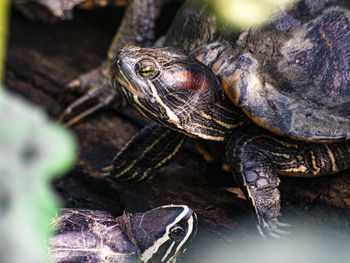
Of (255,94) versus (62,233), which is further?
(255,94)

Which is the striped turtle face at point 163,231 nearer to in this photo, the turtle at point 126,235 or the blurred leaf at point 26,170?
the turtle at point 126,235

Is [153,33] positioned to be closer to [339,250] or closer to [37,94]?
[37,94]

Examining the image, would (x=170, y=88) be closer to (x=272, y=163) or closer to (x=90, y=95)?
(x=272, y=163)

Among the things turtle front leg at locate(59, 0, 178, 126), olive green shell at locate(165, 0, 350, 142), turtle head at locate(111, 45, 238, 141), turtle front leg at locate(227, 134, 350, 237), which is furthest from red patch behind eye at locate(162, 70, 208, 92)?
turtle front leg at locate(59, 0, 178, 126)

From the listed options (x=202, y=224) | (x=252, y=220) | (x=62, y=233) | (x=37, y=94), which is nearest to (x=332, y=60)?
(x=252, y=220)

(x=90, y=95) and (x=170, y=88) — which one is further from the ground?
(x=170, y=88)

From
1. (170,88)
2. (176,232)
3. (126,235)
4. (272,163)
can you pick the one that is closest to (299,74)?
(272,163)
